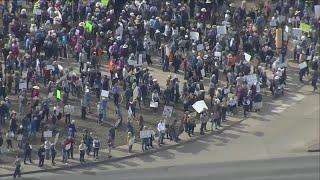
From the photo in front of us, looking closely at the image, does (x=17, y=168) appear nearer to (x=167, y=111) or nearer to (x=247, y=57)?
(x=167, y=111)

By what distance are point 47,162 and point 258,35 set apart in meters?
17.9

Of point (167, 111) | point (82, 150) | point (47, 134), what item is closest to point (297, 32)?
point (167, 111)

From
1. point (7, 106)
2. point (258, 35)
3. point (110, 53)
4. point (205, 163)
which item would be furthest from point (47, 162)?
point (258, 35)

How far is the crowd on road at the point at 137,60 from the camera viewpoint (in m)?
52.1

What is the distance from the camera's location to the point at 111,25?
61406 mm

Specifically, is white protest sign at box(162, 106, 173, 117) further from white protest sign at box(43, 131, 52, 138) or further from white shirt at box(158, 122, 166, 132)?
white protest sign at box(43, 131, 52, 138)

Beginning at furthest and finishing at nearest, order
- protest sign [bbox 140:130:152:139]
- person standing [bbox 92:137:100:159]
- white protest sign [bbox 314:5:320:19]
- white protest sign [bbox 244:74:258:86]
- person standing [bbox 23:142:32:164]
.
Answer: white protest sign [bbox 314:5:320:19] → white protest sign [bbox 244:74:258:86] → protest sign [bbox 140:130:152:139] → person standing [bbox 92:137:100:159] → person standing [bbox 23:142:32:164]

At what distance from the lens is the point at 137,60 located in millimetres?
58062

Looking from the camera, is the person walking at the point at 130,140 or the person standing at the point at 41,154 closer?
the person standing at the point at 41,154

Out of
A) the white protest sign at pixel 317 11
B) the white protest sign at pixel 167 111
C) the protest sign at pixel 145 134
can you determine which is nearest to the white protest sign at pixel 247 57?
the white protest sign at pixel 167 111

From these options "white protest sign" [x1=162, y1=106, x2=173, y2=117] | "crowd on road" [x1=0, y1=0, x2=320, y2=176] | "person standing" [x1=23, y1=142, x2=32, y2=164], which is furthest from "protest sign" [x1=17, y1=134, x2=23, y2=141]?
"white protest sign" [x1=162, y1=106, x2=173, y2=117]

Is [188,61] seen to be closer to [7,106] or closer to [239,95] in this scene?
[239,95]

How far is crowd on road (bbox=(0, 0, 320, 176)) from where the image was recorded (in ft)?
171

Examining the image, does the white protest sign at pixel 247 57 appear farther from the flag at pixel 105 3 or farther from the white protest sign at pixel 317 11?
the flag at pixel 105 3
